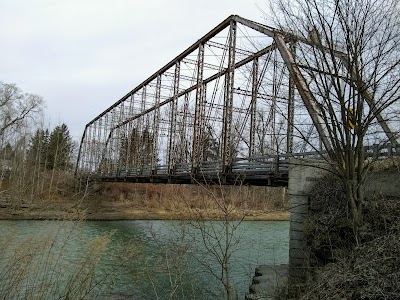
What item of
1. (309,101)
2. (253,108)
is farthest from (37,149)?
(309,101)

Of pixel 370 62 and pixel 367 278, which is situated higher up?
pixel 370 62

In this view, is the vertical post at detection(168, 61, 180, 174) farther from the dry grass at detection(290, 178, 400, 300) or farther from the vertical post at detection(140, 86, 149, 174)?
the dry grass at detection(290, 178, 400, 300)

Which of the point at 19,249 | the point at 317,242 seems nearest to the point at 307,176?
the point at 317,242

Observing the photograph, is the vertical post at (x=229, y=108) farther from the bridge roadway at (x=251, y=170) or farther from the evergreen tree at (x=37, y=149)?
the evergreen tree at (x=37, y=149)

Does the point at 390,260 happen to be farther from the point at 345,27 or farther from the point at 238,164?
the point at 238,164

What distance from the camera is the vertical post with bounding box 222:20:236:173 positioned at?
627 inches

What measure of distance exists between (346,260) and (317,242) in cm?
169

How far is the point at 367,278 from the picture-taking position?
584 centimetres

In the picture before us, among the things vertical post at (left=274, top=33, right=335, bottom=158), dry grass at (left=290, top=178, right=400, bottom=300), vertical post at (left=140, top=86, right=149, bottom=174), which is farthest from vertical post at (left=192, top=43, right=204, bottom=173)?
vertical post at (left=140, top=86, right=149, bottom=174)

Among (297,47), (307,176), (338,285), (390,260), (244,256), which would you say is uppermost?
(297,47)

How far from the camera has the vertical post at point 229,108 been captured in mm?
15930

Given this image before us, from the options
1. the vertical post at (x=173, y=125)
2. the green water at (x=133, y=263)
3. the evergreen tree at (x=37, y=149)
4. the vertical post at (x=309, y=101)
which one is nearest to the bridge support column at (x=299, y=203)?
the green water at (x=133, y=263)

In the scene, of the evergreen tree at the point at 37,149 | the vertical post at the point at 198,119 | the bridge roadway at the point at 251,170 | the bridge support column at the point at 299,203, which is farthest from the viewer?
the evergreen tree at the point at 37,149

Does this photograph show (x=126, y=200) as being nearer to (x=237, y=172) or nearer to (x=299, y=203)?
(x=237, y=172)
